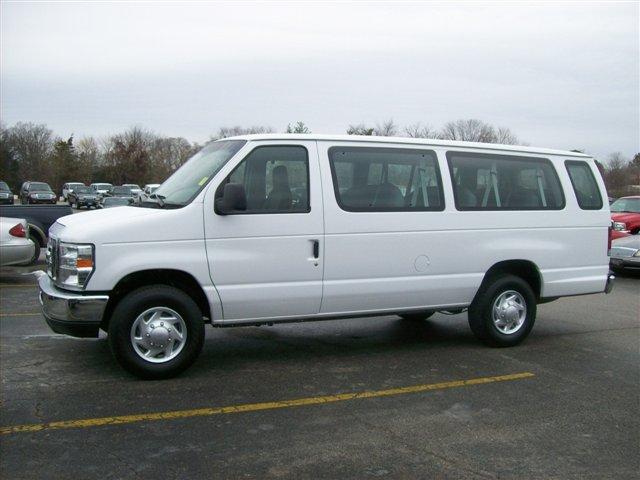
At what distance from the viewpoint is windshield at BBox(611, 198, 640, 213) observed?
1591 centimetres

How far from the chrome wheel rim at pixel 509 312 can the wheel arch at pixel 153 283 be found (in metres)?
3.10

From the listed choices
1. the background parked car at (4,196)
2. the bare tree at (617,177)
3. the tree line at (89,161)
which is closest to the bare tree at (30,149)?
the tree line at (89,161)

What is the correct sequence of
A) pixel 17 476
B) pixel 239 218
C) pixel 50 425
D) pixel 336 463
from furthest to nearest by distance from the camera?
pixel 239 218 → pixel 50 425 → pixel 336 463 → pixel 17 476

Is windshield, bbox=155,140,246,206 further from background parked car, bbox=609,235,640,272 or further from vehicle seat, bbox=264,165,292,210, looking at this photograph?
background parked car, bbox=609,235,640,272

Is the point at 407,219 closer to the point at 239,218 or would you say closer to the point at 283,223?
the point at 283,223

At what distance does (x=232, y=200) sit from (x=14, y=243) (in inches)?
278

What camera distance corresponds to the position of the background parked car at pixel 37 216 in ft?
42.7

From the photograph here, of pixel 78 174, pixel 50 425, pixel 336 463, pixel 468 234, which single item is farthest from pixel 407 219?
pixel 78 174

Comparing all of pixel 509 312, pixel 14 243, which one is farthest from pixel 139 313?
pixel 14 243

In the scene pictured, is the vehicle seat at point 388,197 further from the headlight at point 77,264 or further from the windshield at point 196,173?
the headlight at point 77,264

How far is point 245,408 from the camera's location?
4918 mm

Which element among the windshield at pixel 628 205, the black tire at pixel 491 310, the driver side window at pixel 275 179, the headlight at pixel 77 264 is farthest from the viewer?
the windshield at pixel 628 205

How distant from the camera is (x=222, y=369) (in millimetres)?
5949

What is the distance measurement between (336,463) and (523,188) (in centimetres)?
414
